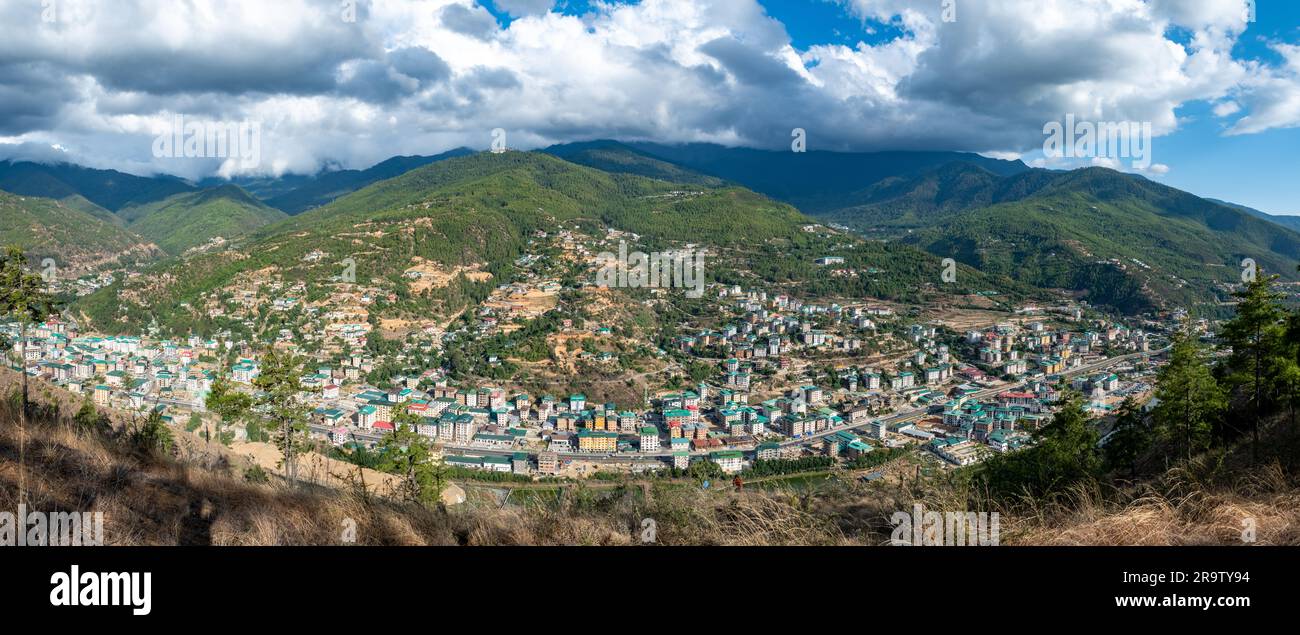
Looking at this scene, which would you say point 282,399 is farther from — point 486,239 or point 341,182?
point 341,182

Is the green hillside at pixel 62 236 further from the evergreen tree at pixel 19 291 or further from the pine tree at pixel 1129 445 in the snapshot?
the pine tree at pixel 1129 445

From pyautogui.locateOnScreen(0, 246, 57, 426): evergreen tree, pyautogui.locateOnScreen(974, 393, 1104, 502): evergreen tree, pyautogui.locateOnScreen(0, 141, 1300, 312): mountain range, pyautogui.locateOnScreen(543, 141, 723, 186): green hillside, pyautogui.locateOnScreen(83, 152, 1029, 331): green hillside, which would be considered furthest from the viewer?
pyautogui.locateOnScreen(543, 141, 723, 186): green hillside

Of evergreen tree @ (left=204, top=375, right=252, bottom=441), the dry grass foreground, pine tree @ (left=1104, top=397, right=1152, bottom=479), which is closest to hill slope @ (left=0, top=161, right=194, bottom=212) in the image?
evergreen tree @ (left=204, top=375, right=252, bottom=441)

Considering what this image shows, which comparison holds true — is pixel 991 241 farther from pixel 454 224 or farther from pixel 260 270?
pixel 260 270

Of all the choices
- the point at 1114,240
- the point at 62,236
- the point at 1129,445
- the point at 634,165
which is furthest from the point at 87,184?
the point at 1114,240

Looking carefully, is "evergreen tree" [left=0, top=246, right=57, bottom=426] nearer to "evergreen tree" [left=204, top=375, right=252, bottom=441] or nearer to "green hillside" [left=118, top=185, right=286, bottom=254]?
"evergreen tree" [left=204, top=375, right=252, bottom=441]
